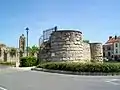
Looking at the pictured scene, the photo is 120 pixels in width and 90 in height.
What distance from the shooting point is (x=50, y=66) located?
2533 centimetres

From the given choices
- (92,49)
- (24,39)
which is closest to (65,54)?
(92,49)

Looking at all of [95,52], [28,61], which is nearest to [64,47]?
[28,61]

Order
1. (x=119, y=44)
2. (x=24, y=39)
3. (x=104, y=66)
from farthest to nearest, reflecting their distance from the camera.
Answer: (x=119, y=44) < (x=24, y=39) < (x=104, y=66)

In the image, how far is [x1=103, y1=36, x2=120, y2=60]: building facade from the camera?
91500 mm

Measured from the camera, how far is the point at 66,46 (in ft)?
95.3

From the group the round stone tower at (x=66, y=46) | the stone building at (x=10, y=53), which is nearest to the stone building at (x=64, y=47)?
the round stone tower at (x=66, y=46)

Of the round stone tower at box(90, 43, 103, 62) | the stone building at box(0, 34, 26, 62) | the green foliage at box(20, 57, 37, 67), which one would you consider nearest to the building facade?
the stone building at box(0, 34, 26, 62)

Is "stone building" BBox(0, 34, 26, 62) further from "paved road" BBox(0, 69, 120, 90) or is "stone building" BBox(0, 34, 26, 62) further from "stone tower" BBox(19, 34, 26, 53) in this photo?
"paved road" BBox(0, 69, 120, 90)

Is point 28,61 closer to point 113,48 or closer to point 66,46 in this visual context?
point 66,46

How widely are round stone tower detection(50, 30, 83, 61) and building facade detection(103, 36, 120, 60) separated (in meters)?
63.0

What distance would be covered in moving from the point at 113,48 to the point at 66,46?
68.1m

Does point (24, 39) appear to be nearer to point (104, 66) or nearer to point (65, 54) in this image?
point (65, 54)

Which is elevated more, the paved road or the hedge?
the hedge

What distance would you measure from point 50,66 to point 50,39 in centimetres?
643
